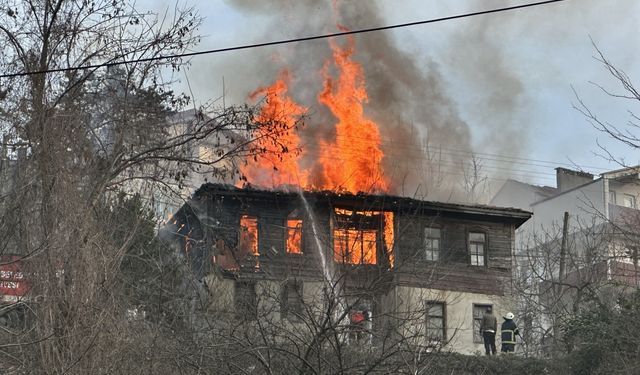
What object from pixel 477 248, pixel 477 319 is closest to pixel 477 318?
pixel 477 319

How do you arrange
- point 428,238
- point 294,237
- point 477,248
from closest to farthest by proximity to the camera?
point 294,237
point 428,238
point 477,248

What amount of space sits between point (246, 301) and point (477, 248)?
20838 millimetres

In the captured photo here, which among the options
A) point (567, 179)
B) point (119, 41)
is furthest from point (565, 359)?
point (567, 179)

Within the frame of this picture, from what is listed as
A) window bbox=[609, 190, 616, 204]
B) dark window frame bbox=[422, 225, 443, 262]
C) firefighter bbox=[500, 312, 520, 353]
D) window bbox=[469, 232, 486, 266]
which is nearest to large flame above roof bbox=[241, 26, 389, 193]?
dark window frame bbox=[422, 225, 443, 262]

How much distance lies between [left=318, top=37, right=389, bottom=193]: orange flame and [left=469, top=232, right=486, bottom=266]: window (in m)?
4.85

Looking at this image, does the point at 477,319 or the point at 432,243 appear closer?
the point at 477,319

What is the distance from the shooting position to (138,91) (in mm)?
18578

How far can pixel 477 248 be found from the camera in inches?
1512

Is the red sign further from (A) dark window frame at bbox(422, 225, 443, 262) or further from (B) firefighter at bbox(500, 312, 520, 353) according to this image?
(A) dark window frame at bbox(422, 225, 443, 262)

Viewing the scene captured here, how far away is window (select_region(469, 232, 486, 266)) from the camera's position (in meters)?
38.2

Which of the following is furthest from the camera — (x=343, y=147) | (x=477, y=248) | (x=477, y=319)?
(x=477, y=248)

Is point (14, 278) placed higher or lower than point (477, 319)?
higher

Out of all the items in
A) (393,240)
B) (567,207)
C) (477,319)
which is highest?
(567,207)

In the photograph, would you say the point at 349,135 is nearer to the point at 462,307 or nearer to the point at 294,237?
the point at 294,237
